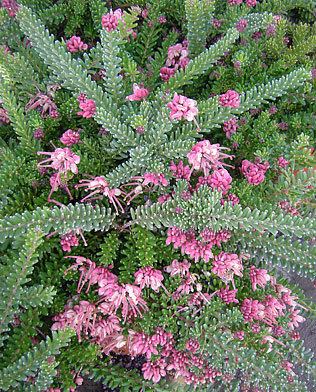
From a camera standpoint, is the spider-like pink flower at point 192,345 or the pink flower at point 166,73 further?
the pink flower at point 166,73

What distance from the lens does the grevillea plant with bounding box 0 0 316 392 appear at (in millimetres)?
1776

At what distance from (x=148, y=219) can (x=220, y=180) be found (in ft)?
1.14

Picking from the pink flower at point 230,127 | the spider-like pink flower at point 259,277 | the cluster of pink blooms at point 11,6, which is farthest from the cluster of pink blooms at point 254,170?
the cluster of pink blooms at point 11,6

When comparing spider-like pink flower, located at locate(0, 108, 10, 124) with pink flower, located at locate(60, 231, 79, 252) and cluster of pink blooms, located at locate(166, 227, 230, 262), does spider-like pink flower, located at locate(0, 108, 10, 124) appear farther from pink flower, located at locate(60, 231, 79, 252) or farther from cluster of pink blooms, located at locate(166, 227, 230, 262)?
cluster of pink blooms, located at locate(166, 227, 230, 262)

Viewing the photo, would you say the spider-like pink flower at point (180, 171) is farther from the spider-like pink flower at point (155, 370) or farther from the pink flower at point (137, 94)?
the spider-like pink flower at point (155, 370)

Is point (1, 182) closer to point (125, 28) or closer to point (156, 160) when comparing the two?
point (156, 160)

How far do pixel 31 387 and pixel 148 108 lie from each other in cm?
127

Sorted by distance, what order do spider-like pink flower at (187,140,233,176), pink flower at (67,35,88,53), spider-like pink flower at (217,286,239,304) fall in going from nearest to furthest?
spider-like pink flower at (187,140,233,176)
spider-like pink flower at (217,286,239,304)
pink flower at (67,35,88,53)

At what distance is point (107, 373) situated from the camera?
2.00 meters

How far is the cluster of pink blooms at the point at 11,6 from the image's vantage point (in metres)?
2.30

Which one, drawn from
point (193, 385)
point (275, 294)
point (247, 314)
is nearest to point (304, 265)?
point (275, 294)

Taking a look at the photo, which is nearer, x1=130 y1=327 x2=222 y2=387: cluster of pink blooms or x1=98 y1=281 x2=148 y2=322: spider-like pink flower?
x1=98 y1=281 x2=148 y2=322: spider-like pink flower

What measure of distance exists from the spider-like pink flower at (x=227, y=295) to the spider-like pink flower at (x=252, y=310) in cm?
5

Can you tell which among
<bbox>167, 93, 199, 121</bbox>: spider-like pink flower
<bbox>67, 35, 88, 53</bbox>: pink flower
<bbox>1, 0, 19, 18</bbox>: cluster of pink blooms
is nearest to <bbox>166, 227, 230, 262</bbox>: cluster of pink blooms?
<bbox>167, 93, 199, 121</bbox>: spider-like pink flower
